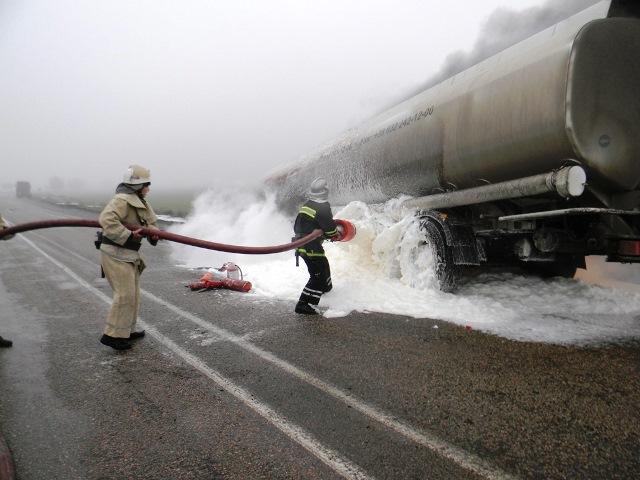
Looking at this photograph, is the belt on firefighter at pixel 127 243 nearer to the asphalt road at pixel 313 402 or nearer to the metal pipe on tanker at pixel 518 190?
the asphalt road at pixel 313 402

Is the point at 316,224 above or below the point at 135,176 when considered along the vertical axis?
below

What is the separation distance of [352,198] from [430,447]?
5.79 m

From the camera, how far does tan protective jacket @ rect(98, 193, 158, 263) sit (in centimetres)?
402

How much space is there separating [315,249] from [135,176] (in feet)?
7.07

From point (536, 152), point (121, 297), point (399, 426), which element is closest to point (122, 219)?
point (121, 297)

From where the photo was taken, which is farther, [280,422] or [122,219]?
[122,219]

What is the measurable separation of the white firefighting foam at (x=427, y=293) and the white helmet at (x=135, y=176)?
242 cm

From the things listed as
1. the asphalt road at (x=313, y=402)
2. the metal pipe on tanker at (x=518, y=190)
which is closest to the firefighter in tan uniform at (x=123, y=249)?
the asphalt road at (x=313, y=402)

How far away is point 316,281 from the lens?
522 cm

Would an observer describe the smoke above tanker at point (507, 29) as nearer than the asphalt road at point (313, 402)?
No

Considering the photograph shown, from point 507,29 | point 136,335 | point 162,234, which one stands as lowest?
point 136,335

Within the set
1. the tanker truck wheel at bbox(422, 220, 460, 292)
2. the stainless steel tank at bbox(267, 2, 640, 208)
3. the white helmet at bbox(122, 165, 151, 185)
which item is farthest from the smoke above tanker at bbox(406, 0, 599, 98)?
the white helmet at bbox(122, 165, 151, 185)

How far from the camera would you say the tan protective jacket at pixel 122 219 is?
13.2ft

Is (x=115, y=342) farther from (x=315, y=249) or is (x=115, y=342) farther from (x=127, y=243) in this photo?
(x=315, y=249)
